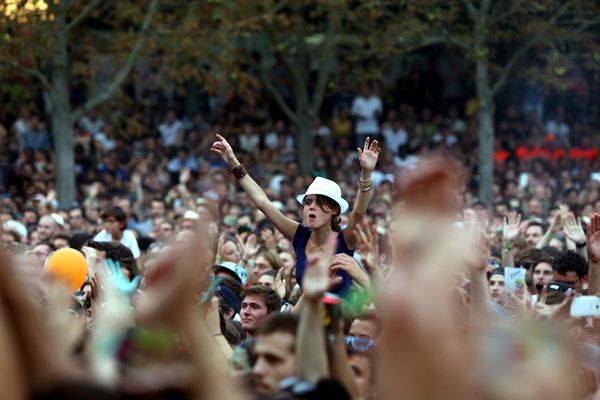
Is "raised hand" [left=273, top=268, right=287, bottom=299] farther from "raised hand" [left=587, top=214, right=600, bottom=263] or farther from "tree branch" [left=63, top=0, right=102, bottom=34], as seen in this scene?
"tree branch" [left=63, top=0, right=102, bottom=34]

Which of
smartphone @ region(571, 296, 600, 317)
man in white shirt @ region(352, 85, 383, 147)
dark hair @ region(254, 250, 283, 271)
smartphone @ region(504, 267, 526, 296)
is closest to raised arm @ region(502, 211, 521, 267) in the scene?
dark hair @ region(254, 250, 283, 271)

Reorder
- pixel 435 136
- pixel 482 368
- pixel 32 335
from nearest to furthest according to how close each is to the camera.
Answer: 1. pixel 32 335
2. pixel 482 368
3. pixel 435 136

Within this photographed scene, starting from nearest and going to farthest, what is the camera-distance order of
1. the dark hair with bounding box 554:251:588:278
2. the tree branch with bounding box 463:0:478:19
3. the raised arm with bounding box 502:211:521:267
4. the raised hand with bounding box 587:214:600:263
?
the raised hand with bounding box 587:214:600:263
the dark hair with bounding box 554:251:588:278
the raised arm with bounding box 502:211:521:267
the tree branch with bounding box 463:0:478:19

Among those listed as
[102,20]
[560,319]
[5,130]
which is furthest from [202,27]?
[560,319]

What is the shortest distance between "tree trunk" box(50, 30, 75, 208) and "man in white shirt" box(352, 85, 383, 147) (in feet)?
22.1

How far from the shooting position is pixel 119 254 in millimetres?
11562

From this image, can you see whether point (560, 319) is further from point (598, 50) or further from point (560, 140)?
point (560, 140)

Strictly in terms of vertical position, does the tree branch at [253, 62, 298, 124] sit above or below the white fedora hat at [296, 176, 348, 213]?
above

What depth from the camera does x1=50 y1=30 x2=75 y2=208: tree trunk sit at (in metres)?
23.2

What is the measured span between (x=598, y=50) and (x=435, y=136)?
472 centimetres

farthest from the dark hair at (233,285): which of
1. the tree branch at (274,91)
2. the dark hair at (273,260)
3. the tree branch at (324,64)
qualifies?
the tree branch at (274,91)

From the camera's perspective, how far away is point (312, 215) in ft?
30.7

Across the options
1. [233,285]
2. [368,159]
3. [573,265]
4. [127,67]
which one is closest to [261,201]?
[368,159]

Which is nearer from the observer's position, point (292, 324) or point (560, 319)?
point (292, 324)
